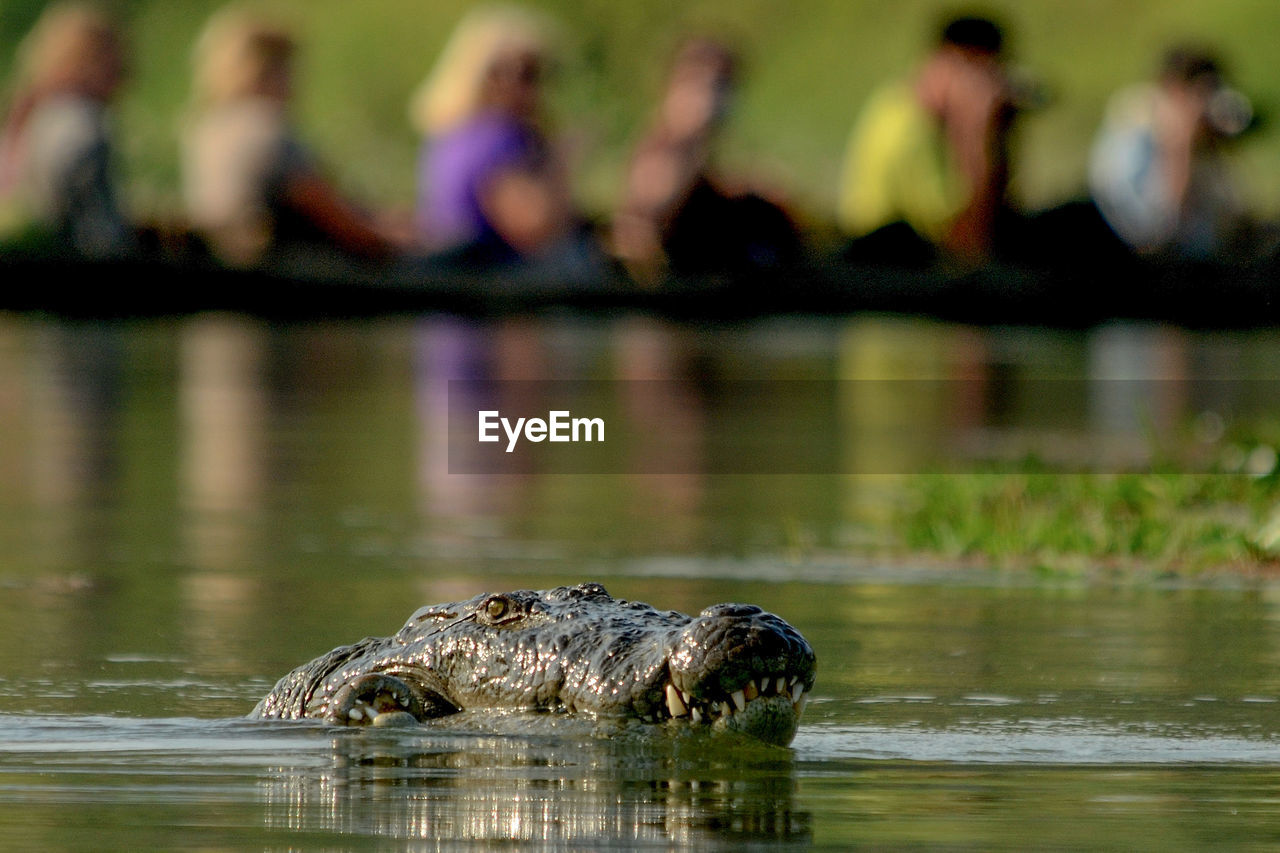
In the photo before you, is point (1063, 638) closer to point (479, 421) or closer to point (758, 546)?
point (758, 546)

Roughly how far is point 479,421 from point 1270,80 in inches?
2262

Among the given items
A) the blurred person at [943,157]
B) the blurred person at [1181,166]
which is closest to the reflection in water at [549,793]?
the blurred person at [943,157]

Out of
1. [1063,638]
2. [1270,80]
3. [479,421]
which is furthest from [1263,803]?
[1270,80]

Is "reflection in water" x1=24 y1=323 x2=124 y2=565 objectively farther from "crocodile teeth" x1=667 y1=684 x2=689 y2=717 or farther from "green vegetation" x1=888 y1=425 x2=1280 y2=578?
"crocodile teeth" x1=667 y1=684 x2=689 y2=717

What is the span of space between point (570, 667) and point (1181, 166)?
75.1 feet

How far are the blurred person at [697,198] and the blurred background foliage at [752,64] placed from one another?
3182 cm

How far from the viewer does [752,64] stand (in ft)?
236

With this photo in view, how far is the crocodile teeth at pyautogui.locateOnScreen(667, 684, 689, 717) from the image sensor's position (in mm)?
6871

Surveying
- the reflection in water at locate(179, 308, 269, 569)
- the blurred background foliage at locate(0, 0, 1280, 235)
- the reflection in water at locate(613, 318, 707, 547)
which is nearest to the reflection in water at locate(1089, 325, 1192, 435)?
the reflection in water at locate(613, 318, 707, 547)

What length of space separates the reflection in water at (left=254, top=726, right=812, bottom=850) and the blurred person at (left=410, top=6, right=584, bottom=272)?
20.6 metres

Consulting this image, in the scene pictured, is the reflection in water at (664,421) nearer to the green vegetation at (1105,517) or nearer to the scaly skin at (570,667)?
the green vegetation at (1105,517)

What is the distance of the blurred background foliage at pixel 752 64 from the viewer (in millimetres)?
69812

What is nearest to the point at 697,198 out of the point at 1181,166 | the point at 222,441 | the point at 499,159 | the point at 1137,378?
the point at 499,159

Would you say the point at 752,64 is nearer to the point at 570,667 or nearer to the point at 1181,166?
the point at 1181,166
